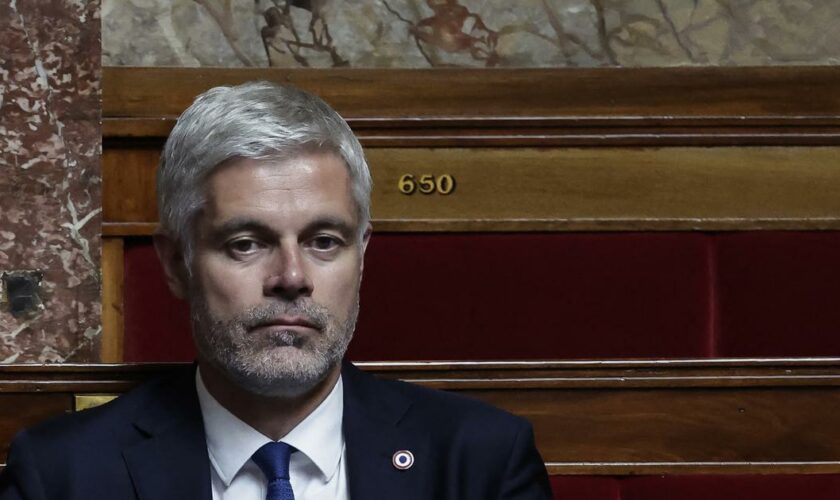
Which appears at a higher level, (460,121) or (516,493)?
(460,121)

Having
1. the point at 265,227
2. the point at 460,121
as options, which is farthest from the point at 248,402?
the point at 460,121

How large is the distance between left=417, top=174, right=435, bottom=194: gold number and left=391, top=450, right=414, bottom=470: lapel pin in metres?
0.67

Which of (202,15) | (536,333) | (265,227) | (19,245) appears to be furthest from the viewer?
(202,15)

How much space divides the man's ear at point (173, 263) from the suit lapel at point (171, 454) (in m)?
0.08

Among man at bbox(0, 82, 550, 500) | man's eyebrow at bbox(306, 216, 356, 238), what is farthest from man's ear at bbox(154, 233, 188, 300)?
man's eyebrow at bbox(306, 216, 356, 238)

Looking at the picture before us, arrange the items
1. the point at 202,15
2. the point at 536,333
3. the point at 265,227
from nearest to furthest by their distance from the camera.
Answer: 1. the point at 265,227
2. the point at 536,333
3. the point at 202,15

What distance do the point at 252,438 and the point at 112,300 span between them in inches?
24.0

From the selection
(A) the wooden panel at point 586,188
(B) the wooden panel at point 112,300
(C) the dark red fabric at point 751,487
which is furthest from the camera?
(A) the wooden panel at point 586,188

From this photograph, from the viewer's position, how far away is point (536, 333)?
146 cm

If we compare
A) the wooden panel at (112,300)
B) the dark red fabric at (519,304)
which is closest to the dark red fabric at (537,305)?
the dark red fabric at (519,304)

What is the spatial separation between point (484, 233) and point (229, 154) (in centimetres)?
69

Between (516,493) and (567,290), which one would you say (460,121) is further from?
(516,493)

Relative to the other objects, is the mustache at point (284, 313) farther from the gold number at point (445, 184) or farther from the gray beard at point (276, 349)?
the gold number at point (445, 184)

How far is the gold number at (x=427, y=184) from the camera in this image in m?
1.54
